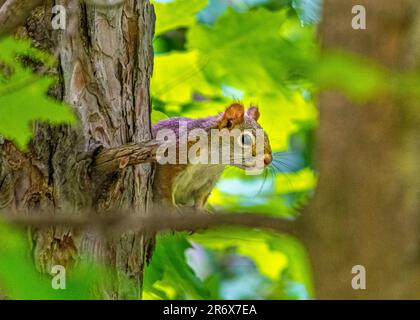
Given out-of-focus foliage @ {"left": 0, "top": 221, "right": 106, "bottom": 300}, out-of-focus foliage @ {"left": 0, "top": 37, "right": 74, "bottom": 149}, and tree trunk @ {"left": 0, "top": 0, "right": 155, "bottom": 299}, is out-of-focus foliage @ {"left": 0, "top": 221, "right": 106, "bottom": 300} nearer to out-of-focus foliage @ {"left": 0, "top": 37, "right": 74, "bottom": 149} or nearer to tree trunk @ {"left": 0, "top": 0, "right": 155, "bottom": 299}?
out-of-focus foliage @ {"left": 0, "top": 37, "right": 74, "bottom": 149}

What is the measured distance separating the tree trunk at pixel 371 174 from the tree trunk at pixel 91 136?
96cm

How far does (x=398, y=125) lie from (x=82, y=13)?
1.13 meters

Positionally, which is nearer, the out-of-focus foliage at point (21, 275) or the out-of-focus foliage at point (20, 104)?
the out-of-focus foliage at point (21, 275)

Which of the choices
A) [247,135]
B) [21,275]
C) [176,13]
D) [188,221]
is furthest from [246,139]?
[188,221]

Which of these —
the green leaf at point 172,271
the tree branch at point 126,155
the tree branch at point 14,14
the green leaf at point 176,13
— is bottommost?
the green leaf at point 172,271

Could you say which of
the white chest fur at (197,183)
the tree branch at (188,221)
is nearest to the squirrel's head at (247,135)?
the white chest fur at (197,183)

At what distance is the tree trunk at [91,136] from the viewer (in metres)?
1.35

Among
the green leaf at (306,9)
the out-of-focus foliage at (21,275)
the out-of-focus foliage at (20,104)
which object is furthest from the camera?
the green leaf at (306,9)

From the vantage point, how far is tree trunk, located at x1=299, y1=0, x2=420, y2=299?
1.16 feet

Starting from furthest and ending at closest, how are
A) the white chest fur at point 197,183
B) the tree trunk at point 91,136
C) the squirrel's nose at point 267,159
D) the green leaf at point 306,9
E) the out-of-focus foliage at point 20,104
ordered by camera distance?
the white chest fur at point 197,183
the squirrel's nose at point 267,159
the tree trunk at point 91,136
the green leaf at point 306,9
the out-of-focus foliage at point 20,104

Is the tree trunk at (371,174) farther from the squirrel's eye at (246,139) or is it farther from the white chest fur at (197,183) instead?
the white chest fur at (197,183)

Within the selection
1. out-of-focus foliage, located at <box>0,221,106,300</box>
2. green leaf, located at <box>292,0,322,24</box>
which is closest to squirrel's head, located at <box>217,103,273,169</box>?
green leaf, located at <box>292,0,322,24</box>

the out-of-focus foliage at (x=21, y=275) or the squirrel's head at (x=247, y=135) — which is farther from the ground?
the squirrel's head at (x=247, y=135)

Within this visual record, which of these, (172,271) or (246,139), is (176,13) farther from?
(172,271)
